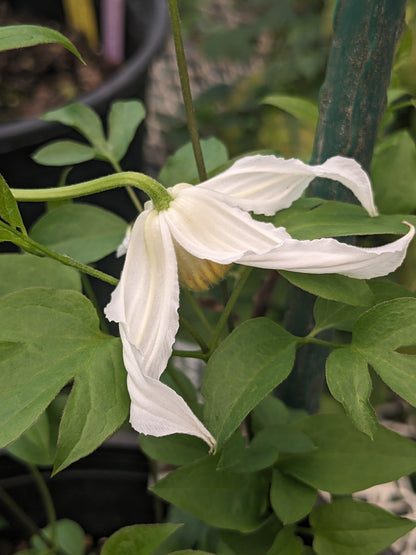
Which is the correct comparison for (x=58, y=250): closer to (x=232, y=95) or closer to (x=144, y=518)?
(x=144, y=518)

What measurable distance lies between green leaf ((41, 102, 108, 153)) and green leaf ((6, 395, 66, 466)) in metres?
0.21

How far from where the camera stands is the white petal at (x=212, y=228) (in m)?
0.34

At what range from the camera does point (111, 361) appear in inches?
13.4

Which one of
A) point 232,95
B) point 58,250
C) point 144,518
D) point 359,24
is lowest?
point 144,518

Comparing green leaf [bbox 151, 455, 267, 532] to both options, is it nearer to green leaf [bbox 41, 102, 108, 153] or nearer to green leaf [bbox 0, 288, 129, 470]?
green leaf [bbox 0, 288, 129, 470]

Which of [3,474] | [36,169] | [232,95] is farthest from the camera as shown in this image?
[232,95]

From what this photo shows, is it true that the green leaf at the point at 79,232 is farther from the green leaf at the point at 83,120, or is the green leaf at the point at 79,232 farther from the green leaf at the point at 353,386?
the green leaf at the point at 353,386

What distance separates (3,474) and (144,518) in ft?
0.48

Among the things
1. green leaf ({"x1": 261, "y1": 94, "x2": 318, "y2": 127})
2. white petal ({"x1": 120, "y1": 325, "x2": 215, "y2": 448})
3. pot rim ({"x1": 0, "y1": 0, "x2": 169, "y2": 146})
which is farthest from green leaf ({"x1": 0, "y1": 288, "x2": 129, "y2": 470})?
pot rim ({"x1": 0, "y1": 0, "x2": 169, "y2": 146})

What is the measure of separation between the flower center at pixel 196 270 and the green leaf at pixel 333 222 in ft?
0.14

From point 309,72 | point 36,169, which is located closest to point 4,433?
point 36,169

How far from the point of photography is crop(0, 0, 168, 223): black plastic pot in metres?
0.82

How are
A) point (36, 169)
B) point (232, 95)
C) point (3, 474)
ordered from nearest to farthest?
point (3, 474) < point (36, 169) < point (232, 95)

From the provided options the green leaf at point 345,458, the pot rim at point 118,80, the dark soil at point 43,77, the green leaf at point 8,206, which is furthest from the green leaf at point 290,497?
the dark soil at point 43,77
